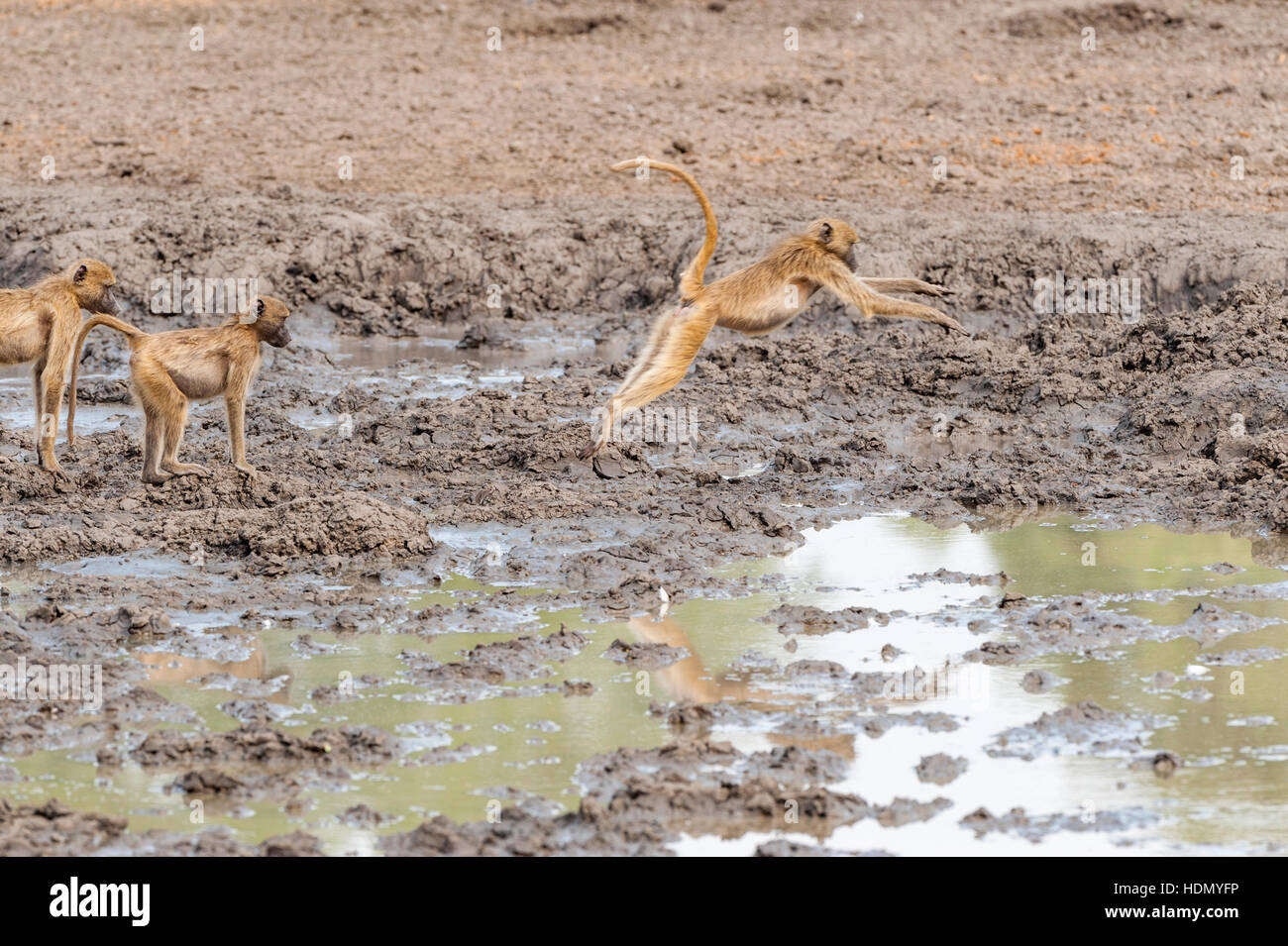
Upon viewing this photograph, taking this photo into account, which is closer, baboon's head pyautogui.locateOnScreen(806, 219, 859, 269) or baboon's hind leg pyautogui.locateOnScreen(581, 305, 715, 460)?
baboon's hind leg pyautogui.locateOnScreen(581, 305, 715, 460)

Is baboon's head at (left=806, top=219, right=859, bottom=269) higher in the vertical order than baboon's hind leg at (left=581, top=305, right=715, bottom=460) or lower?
higher

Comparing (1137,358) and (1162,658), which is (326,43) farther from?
(1162,658)

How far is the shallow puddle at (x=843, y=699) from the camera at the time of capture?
5684mm

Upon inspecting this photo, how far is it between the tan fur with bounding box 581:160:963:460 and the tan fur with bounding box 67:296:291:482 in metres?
2.09

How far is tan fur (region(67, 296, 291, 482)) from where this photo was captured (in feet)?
29.8

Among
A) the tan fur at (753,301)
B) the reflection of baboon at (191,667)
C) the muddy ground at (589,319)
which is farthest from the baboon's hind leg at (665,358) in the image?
the reflection of baboon at (191,667)

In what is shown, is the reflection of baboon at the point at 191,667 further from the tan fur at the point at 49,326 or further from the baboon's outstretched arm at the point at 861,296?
the baboon's outstretched arm at the point at 861,296

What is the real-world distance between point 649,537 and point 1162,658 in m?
2.87

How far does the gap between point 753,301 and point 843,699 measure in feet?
12.4

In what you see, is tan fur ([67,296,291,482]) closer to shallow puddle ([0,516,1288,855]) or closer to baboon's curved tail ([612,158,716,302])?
shallow puddle ([0,516,1288,855])

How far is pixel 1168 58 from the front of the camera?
1925 cm

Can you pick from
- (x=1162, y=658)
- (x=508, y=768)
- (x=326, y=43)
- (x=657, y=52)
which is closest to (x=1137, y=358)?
(x=1162, y=658)

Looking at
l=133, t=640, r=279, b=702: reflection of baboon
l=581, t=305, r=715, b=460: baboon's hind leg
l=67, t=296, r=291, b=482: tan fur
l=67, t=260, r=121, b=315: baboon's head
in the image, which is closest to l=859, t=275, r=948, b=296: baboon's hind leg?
l=581, t=305, r=715, b=460: baboon's hind leg

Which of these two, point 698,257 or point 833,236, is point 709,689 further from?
point 833,236
